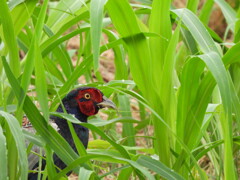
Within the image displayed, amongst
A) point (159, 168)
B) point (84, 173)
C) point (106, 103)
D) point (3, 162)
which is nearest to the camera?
point (3, 162)

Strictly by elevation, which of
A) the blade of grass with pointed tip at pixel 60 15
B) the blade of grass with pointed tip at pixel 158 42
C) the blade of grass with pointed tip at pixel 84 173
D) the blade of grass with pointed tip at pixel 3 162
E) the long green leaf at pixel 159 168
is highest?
the blade of grass with pointed tip at pixel 60 15

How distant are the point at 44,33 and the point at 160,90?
0.81m

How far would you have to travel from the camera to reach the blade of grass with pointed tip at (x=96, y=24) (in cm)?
217

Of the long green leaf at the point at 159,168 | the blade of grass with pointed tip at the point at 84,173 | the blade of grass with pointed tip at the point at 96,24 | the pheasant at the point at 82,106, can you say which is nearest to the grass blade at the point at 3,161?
the blade of grass with pointed tip at the point at 84,173

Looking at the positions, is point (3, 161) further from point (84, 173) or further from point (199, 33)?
point (199, 33)

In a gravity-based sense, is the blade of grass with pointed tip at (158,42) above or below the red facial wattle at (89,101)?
above

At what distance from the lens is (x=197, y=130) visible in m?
2.64

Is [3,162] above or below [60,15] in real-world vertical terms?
below

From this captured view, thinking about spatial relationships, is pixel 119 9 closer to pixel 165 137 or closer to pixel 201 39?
pixel 201 39

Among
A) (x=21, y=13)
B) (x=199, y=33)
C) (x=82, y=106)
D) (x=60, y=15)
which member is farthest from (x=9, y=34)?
(x=82, y=106)

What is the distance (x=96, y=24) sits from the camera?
224 cm

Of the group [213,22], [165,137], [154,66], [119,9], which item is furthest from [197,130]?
[213,22]

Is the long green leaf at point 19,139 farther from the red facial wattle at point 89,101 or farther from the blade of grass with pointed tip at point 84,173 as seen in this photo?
the red facial wattle at point 89,101

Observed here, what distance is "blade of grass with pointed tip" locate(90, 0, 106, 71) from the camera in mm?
2168
